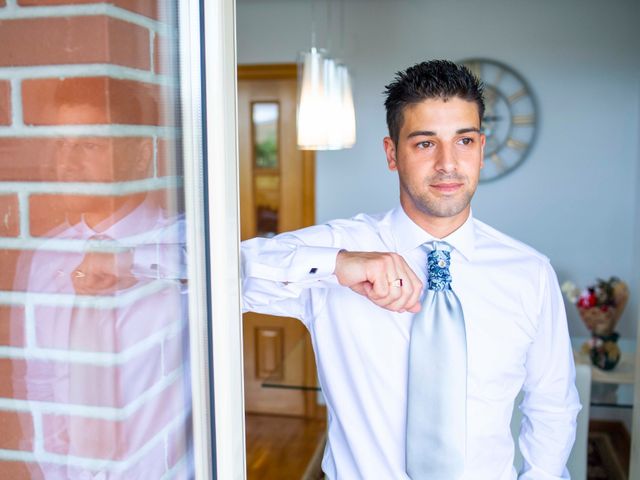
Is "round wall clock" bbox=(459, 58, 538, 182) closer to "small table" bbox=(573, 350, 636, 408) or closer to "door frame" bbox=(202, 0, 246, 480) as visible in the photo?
"small table" bbox=(573, 350, 636, 408)

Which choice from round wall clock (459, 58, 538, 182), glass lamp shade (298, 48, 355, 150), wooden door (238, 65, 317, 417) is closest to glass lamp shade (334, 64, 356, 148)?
glass lamp shade (298, 48, 355, 150)

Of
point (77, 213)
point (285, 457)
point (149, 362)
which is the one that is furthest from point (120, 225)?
point (285, 457)

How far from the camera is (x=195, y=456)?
735 mm

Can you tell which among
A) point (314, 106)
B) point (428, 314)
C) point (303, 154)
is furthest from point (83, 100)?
point (303, 154)

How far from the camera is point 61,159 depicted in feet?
2.15

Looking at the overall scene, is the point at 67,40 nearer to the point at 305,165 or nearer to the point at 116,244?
the point at 116,244

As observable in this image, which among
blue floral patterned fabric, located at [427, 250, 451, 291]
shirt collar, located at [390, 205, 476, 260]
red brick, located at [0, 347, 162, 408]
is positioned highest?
shirt collar, located at [390, 205, 476, 260]

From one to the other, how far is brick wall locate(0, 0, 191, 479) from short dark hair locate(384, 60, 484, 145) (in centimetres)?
47

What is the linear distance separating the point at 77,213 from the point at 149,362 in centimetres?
17

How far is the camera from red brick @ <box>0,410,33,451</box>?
714mm

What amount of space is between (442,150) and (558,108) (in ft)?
8.25

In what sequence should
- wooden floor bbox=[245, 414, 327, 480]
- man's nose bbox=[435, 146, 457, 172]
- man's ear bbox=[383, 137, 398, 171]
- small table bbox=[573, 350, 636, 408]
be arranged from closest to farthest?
man's nose bbox=[435, 146, 457, 172] < man's ear bbox=[383, 137, 398, 171] < small table bbox=[573, 350, 636, 408] < wooden floor bbox=[245, 414, 327, 480]

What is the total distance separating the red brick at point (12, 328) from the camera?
2.27ft

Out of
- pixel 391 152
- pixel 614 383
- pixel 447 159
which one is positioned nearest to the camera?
pixel 447 159
